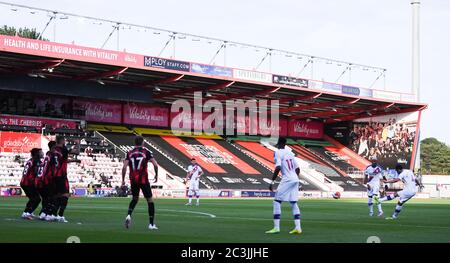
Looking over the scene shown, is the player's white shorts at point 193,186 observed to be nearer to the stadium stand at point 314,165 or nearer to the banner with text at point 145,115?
the banner with text at point 145,115

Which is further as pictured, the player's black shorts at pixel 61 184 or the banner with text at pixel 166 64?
the banner with text at pixel 166 64

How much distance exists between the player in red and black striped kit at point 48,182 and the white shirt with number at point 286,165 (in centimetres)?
639

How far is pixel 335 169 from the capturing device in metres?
78.9

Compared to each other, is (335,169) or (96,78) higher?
(96,78)

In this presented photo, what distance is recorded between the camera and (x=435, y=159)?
557 ft

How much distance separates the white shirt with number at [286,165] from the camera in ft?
61.5

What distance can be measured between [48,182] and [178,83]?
150 feet

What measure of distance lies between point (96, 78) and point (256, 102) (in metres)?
18.9

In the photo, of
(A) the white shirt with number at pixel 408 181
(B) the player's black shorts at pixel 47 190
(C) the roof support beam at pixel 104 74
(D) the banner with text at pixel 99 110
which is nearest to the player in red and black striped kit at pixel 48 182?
(B) the player's black shorts at pixel 47 190

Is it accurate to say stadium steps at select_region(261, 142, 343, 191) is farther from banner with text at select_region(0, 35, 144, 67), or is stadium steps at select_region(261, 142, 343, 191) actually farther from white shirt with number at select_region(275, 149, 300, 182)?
white shirt with number at select_region(275, 149, 300, 182)

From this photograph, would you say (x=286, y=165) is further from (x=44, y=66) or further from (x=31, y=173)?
(x=44, y=66)
